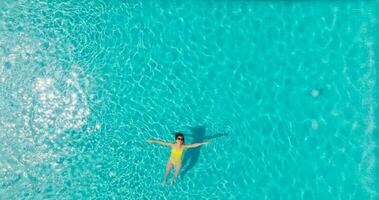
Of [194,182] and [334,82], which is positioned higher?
[334,82]

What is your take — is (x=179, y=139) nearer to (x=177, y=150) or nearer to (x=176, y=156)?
(x=177, y=150)

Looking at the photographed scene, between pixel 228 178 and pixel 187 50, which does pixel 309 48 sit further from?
pixel 228 178

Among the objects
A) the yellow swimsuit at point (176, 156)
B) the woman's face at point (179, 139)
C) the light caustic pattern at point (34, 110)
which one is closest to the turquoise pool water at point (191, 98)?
the light caustic pattern at point (34, 110)

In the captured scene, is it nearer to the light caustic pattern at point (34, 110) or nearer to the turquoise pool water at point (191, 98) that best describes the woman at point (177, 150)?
the turquoise pool water at point (191, 98)

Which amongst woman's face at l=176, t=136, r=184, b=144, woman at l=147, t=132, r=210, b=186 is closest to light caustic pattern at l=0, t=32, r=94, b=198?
woman at l=147, t=132, r=210, b=186

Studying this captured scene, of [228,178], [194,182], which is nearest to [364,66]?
[228,178]
